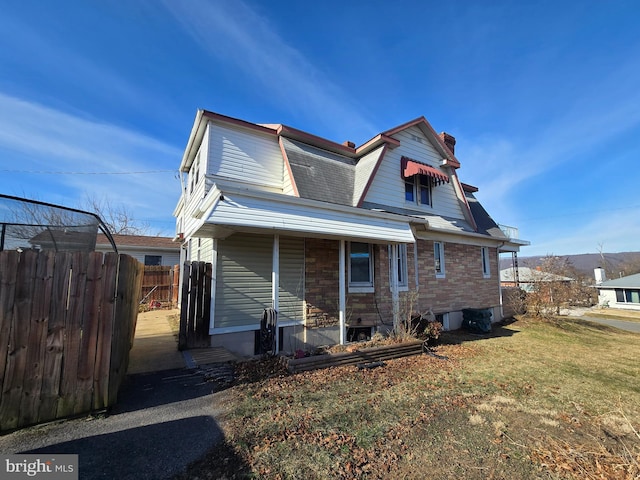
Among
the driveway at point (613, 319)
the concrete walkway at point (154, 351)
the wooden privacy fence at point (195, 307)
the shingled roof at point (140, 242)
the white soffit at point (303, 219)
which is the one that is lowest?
the driveway at point (613, 319)

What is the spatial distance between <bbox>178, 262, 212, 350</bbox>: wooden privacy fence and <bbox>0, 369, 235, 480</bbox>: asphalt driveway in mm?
2416

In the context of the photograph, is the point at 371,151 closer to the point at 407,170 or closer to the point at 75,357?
the point at 407,170

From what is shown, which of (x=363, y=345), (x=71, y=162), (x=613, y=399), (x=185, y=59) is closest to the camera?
(x=613, y=399)

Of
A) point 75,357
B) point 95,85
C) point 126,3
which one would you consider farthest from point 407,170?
point 95,85

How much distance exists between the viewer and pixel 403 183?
10.9 m

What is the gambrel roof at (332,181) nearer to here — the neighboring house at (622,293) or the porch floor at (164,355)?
the porch floor at (164,355)

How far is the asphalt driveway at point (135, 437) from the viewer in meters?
2.62

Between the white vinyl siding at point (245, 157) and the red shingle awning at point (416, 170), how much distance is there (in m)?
4.90

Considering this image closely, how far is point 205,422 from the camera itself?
3482 mm

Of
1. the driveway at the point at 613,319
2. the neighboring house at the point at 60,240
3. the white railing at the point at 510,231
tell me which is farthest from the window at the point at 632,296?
the neighboring house at the point at 60,240

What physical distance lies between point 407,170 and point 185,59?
8680 mm

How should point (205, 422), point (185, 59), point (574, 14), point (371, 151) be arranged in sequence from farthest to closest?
point (371, 151) < point (185, 59) < point (574, 14) < point (205, 422)

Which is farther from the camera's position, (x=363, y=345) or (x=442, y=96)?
(x=442, y=96)

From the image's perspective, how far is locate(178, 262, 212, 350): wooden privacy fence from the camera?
6.58 m
